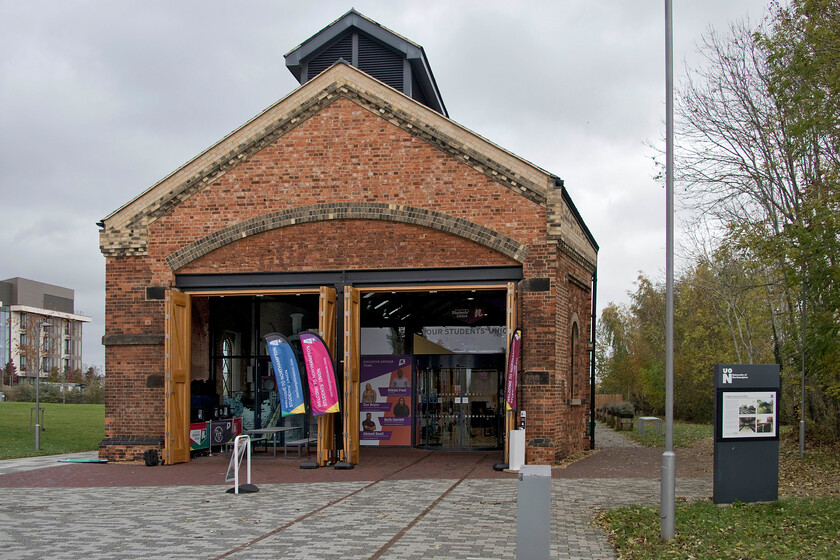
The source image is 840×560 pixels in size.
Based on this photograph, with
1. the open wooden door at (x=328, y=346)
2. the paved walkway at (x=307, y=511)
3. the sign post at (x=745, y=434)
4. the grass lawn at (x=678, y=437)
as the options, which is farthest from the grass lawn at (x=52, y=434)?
the sign post at (x=745, y=434)

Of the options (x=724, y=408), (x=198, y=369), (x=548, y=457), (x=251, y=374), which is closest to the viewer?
(x=724, y=408)

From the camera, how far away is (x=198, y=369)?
21.0 metres

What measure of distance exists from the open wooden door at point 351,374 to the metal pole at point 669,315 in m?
8.37

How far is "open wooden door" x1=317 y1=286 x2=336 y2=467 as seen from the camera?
1709 centimetres

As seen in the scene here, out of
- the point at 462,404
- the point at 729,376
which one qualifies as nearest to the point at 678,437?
the point at 462,404

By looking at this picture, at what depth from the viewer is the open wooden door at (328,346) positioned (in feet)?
56.1

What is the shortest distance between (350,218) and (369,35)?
907 cm

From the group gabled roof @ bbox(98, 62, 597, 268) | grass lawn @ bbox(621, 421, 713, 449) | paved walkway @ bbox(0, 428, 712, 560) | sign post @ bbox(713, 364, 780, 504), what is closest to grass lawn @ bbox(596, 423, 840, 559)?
sign post @ bbox(713, 364, 780, 504)

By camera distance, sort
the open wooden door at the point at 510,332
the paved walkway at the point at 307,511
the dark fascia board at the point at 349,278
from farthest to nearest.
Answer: the dark fascia board at the point at 349,278 < the open wooden door at the point at 510,332 < the paved walkway at the point at 307,511

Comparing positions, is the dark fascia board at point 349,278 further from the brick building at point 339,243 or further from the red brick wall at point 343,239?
the red brick wall at point 343,239

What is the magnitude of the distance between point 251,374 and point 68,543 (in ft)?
43.1

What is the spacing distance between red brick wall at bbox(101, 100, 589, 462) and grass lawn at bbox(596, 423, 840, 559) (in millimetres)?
5403

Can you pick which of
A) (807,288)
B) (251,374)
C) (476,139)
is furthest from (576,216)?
(251,374)

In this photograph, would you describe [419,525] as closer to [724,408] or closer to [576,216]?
[724,408]
